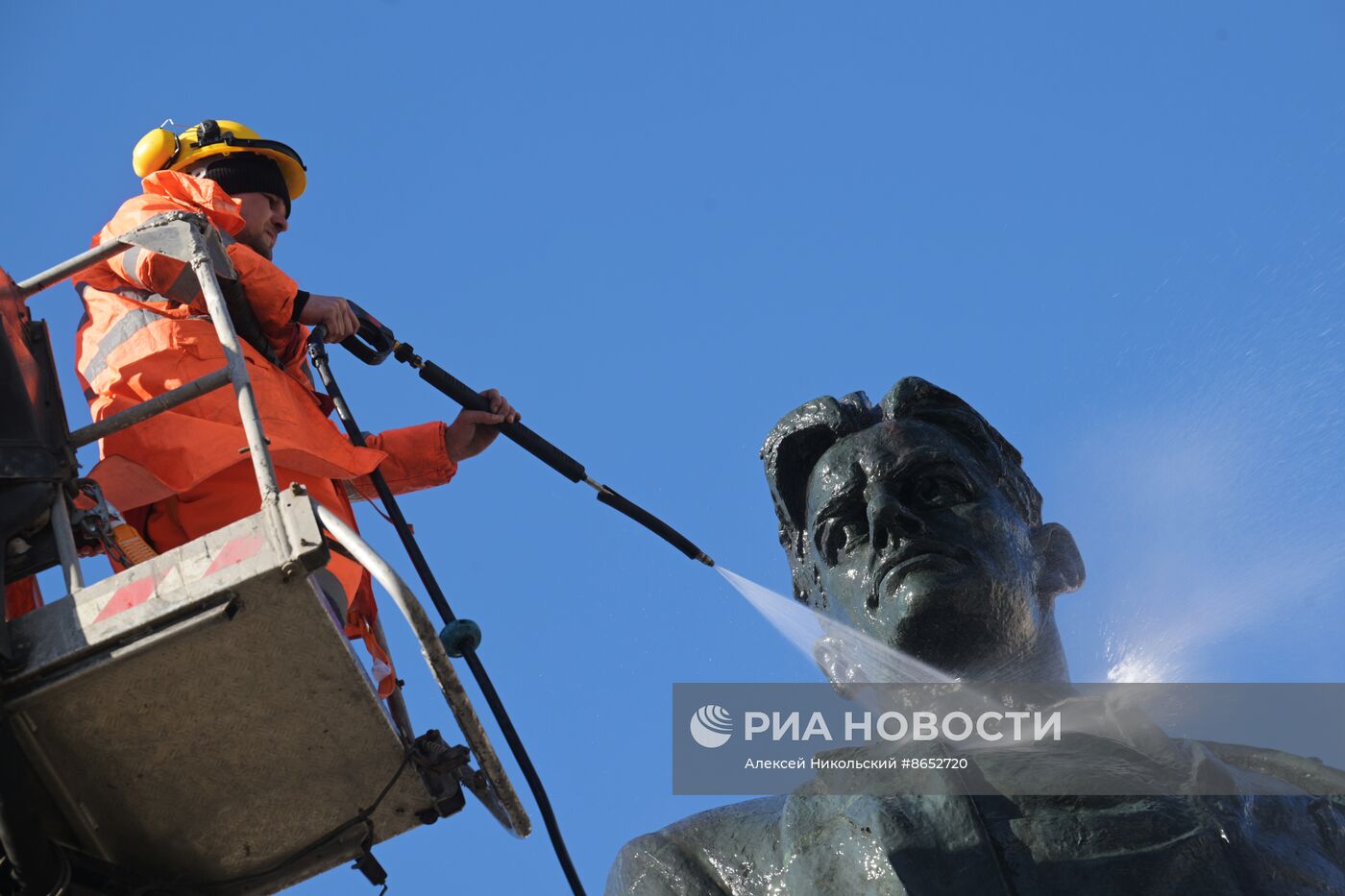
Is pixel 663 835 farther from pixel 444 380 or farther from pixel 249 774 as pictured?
pixel 444 380

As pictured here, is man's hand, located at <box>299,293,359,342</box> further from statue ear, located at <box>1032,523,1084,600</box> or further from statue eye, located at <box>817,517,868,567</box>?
statue ear, located at <box>1032,523,1084,600</box>

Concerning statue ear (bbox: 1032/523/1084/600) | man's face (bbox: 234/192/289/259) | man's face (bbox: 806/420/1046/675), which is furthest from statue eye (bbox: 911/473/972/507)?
man's face (bbox: 234/192/289/259)

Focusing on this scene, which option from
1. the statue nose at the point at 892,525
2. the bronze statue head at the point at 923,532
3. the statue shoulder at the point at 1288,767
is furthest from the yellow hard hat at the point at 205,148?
the statue shoulder at the point at 1288,767

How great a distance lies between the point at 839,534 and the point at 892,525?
354mm

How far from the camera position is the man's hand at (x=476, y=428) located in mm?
11875

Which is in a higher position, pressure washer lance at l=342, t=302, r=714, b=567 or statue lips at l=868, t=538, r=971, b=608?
pressure washer lance at l=342, t=302, r=714, b=567

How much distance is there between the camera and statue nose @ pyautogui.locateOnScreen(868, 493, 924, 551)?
9.72 metres

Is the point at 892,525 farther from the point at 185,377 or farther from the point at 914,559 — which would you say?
the point at 185,377

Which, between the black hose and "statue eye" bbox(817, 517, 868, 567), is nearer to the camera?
the black hose

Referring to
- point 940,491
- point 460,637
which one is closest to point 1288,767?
point 940,491

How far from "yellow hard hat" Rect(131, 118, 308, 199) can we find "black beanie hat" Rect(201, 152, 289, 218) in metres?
0.03

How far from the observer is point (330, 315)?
10617 millimetres

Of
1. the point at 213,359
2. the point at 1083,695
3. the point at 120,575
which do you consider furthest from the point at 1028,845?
the point at 213,359

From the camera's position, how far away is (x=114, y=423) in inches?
338
